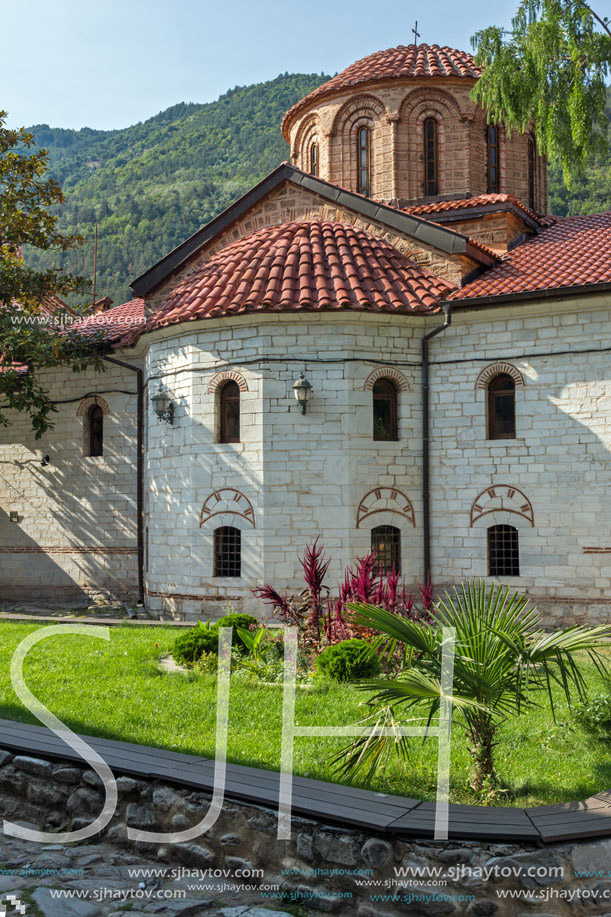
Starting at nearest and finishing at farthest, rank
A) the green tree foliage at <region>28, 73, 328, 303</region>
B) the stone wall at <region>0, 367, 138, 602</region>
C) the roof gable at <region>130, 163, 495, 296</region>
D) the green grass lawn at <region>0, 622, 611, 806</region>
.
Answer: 1. the green grass lawn at <region>0, 622, 611, 806</region>
2. the roof gable at <region>130, 163, 495, 296</region>
3. the stone wall at <region>0, 367, 138, 602</region>
4. the green tree foliage at <region>28, 73, 328, 303</region>

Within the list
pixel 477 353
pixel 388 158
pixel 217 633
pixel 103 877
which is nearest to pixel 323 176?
pixel 388 158

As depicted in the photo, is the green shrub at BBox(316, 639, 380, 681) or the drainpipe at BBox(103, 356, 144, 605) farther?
the drainpipe at BBox(103, 356, 144, 605)

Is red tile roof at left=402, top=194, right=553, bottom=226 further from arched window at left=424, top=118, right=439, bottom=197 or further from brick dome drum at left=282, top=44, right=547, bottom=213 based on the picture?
arched window at left=424, top=118, right=439, bottom=197

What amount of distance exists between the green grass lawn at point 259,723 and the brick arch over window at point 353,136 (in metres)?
11.3

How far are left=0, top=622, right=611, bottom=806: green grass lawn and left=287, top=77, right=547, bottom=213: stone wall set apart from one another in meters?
11.1

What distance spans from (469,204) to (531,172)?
292 cm

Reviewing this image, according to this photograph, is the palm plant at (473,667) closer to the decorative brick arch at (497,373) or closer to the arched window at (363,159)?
the decorative brick arch at (497,373)

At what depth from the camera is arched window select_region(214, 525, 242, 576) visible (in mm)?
13133

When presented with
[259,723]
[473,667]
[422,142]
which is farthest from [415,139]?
[473,667]

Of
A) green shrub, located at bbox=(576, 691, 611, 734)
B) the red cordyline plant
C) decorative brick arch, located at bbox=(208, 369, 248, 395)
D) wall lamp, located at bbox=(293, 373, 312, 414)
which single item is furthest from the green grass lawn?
decorative brick arch, located at bbox=(208, 369, 248, 395)

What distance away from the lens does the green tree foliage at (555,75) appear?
11961 mm

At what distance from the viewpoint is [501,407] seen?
1302cm

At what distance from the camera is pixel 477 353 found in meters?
13.0

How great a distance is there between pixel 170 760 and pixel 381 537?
7.38 metres
